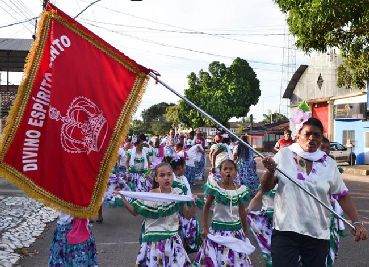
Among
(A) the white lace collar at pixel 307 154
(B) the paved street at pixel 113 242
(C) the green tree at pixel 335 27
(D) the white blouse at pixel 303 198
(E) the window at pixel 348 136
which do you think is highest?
(C) the green tree at pixel 335 27

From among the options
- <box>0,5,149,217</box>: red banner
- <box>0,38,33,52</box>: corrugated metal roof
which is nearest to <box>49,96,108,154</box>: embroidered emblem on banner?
<box>0,5,149,217</box>: red banner

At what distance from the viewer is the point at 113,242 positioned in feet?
27.0

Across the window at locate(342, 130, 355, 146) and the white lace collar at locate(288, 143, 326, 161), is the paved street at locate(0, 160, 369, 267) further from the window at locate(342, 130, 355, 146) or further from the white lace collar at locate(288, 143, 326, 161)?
the window at locate(342, 130, 355, 146)

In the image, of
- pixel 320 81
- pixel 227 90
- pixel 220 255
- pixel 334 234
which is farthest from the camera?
pixel 227 90

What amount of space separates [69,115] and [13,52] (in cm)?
2057

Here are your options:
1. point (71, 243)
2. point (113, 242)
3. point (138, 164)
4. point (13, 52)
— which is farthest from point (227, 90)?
point (71, 243)

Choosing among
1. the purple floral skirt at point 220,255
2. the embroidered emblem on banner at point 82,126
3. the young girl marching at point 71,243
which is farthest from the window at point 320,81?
the embroidered emblem on banner at point 82,126

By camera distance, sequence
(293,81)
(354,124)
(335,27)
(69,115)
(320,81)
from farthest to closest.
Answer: (293,81)
(320,81)
(354,124)
(335,27)
(69,115)

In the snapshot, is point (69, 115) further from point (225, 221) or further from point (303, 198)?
point (225, 221)

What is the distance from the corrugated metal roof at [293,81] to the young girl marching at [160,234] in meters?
39.4

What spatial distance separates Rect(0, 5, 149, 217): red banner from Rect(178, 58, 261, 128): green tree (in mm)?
49880

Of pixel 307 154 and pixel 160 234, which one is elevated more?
pixel 307 154

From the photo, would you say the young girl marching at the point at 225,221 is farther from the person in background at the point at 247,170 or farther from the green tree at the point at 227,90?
the green tree at the point at 227,90

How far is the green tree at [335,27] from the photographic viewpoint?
14562mm
